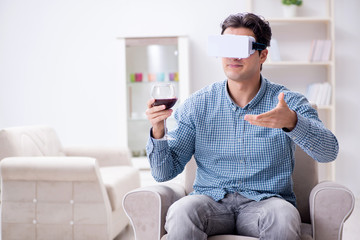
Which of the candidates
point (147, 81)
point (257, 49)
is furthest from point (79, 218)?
point (147, 81)

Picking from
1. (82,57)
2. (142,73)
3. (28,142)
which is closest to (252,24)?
(28,142)

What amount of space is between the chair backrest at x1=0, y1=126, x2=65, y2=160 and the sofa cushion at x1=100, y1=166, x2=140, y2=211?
0.43 meters

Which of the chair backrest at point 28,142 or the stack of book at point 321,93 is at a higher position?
the stack of book at point 321,93

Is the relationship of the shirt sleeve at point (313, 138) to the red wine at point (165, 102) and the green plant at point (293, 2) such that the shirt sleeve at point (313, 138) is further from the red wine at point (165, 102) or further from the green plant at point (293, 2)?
the green plant at point (293, 2)

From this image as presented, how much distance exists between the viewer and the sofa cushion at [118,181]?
285 centimetres

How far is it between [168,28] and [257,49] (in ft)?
9.32

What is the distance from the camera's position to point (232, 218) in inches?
69.1

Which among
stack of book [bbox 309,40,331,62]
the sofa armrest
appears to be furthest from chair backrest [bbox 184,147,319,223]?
stack of book [bbox 309,40,331,62]

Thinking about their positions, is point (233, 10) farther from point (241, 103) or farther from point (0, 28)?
point (241, 103)

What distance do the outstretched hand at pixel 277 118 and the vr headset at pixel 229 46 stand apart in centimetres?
29

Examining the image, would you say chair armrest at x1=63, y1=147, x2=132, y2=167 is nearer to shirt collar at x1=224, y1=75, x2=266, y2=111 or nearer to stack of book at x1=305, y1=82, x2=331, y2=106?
stack of book at x1=305, y1=82, x2=331, y2=106

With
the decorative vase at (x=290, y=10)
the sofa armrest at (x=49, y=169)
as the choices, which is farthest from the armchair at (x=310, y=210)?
the decorative vase at (x=290, y=10)

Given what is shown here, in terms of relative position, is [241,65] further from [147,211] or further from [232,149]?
[147,211]

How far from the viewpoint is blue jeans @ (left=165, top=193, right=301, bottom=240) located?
1.55 metres
